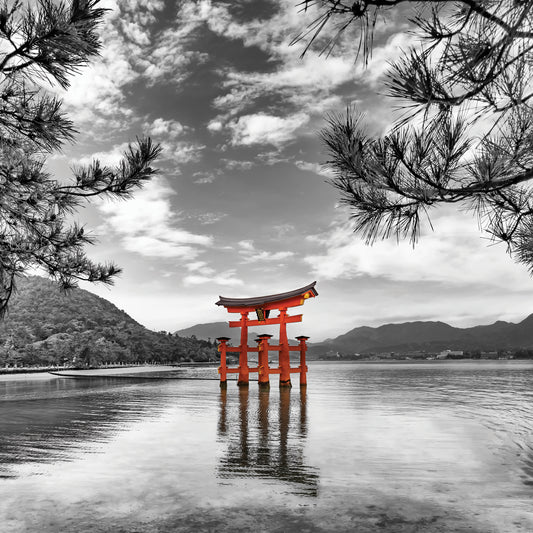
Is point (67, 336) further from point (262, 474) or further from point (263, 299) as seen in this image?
point (262, 474)

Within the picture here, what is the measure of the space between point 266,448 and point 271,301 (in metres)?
8.44

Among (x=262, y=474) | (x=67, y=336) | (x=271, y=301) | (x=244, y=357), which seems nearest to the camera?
(x=262, y=474)

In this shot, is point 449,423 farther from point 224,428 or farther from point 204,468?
point 204,468

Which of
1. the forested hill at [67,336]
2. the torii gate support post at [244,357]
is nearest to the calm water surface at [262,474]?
the torii gate support post at [244,357]

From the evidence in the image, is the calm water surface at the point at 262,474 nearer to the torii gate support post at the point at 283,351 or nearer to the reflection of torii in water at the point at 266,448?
the reflection of torii in water at the point at 266,448

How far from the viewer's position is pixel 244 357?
540 inches

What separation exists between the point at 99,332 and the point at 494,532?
5087 cm

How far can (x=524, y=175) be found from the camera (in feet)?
11.1

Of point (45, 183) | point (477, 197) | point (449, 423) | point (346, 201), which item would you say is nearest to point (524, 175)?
point (477, 197)

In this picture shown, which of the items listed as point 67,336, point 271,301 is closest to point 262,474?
point 271,301

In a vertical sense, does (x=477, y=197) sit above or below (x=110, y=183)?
below

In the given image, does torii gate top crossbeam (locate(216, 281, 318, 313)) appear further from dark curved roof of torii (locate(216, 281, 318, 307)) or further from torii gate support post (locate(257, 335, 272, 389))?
torii gate support post (locate(257, 335, 272, 389))

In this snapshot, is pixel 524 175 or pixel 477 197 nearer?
pixel 524 175

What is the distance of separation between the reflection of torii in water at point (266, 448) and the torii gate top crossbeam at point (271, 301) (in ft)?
15.7
